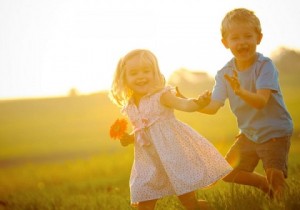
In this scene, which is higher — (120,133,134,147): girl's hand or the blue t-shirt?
the blue t-shirt

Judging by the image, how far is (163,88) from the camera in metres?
4.64

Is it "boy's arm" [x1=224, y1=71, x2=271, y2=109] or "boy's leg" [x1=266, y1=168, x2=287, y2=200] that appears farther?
"boy's leg" [x1=266, y1=168, x2=287, y2=200]

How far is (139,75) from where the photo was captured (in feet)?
15.1

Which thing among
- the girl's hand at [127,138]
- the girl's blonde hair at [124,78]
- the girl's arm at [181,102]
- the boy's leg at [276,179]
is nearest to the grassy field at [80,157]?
the boy's leg at [276,179]

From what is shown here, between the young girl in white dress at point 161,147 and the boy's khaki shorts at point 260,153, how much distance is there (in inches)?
15.8

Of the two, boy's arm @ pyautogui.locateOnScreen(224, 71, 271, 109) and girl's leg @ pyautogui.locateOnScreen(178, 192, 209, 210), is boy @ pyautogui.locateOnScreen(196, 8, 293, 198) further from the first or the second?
girl's leg @ pyautogui.locateOnScreen(178, 192, 209, 210)

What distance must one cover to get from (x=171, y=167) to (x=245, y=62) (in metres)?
1.27

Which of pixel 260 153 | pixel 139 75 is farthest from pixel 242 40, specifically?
pixel 260 153

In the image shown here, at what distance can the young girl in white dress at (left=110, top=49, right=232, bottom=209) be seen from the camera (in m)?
4.38

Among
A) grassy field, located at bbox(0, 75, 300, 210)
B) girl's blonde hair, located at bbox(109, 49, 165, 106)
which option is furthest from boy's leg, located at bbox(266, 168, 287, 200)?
girl's blonde hair, located at bbox(109, 49, 165, 106)

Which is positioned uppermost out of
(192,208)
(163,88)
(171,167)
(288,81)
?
(163,88)

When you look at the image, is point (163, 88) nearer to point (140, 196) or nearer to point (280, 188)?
point (140, 196)

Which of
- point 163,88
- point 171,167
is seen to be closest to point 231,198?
point 171,167

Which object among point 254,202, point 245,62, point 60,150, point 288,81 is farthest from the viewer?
point 288,81
